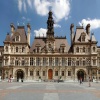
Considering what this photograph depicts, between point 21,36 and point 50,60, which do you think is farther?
point 21,36

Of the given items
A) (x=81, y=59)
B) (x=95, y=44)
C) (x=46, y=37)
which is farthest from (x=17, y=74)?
(x=95, y=44)

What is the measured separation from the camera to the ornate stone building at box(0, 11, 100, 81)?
235 feet

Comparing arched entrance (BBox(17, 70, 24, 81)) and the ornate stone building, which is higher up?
the ornate stone building

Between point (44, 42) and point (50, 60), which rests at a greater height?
point (44, 42)

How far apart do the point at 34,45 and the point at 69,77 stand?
1712cm

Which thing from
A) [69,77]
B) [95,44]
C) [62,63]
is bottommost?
[69,77]

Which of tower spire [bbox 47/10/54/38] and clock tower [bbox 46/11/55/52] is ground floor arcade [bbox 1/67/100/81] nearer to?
clock tower [bbox 46/11/55/52]

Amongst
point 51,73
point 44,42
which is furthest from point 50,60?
point 44,42

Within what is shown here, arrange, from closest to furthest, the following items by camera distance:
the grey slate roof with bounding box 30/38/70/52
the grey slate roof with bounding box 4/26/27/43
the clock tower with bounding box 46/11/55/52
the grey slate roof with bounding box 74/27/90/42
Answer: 1. the grey slate roof with bounding box 4/26/27/43
2. the clock tower with bounding box 46/11/55/52
3. the grey slate roof with bounding box 74/27/90/42
4. the grey slate roof with bounding box 30/38/70/52

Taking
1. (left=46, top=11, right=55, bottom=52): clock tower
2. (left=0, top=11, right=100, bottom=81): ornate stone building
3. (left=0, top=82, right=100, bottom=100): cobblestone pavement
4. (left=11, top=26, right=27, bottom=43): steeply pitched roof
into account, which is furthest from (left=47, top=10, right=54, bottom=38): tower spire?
(left=0, top=82, right=100, bottom=100): cobblestone pavement

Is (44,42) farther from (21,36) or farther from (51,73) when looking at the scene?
(51,73)

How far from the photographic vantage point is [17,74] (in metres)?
73.2

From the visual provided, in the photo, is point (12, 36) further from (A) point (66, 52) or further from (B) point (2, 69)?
(A) point (66, 52)

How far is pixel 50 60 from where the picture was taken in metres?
72.6
